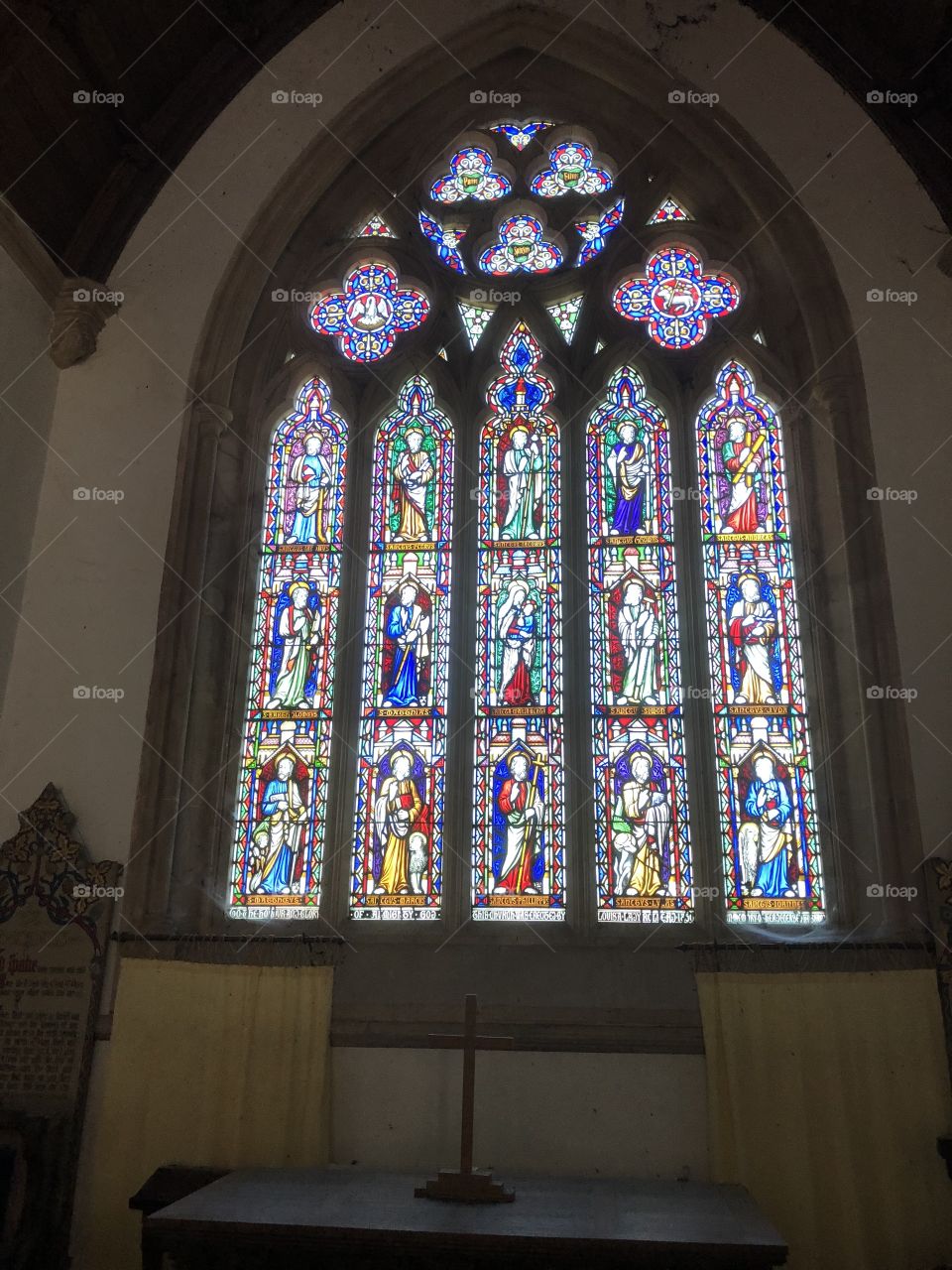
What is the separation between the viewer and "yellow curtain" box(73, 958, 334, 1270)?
4.80 meters

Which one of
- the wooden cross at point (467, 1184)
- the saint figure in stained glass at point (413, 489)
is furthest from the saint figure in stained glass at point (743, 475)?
the wooden cross at point (467, 1184)

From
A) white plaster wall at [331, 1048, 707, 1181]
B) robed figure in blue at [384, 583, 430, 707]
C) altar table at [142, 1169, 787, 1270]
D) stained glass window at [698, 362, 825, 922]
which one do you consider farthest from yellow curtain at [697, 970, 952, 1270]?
robed figure in blue at [384, 583, 430, 707]

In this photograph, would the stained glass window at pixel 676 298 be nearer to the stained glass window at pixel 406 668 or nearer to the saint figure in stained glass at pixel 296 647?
the stained glass window at pixel 406 668

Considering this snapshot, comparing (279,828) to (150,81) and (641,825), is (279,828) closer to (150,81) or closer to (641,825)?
(641,825)

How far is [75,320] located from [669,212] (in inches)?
142

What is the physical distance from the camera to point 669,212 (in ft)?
22.9

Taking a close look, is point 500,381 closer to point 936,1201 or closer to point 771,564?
point 771,564

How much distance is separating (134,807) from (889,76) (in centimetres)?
579

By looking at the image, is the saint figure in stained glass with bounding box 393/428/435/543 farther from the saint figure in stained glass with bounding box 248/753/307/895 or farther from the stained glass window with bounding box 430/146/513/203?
the stained glass window with bounding box 430/146/513/203

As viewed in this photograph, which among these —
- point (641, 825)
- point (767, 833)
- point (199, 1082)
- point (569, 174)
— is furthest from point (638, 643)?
point (569, 174)

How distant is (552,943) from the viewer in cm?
528

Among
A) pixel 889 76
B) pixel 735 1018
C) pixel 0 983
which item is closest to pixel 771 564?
pixel 735 1018

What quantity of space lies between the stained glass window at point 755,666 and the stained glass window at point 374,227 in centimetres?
233

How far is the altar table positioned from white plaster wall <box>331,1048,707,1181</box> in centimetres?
56
